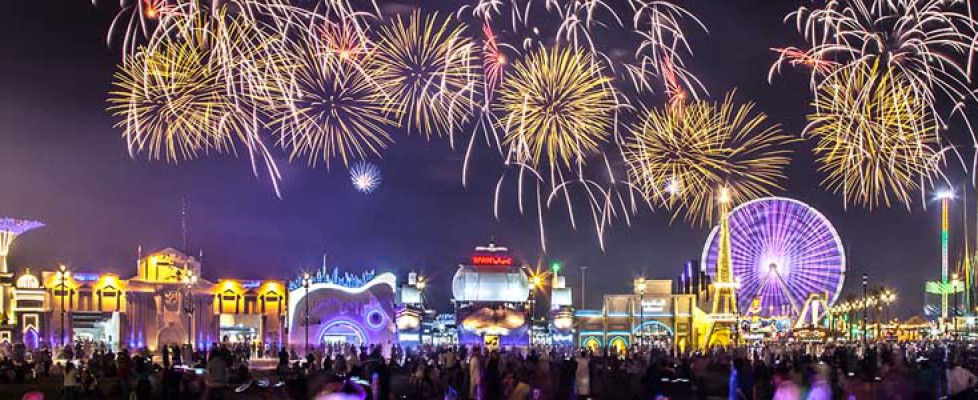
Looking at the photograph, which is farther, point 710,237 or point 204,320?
point 710,237

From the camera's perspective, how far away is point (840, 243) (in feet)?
292

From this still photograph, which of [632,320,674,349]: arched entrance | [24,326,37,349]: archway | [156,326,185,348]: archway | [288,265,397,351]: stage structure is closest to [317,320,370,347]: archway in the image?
[288,265,397,351]: stage structure

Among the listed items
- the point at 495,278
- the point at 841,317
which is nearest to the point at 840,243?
the point at 495,278

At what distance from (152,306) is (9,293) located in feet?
32.8

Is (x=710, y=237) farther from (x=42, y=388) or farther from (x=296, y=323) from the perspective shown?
(x=42, y=388)

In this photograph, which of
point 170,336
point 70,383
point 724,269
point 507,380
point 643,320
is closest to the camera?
point 507,380

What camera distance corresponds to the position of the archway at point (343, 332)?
9531cm

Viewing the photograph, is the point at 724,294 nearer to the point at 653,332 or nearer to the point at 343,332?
the point at 653,332

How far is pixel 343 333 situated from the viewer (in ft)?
314

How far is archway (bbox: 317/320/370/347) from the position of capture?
313ft

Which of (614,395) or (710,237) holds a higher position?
(710,237)

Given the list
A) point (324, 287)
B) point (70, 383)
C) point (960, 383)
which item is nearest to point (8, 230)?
point (324, 287)

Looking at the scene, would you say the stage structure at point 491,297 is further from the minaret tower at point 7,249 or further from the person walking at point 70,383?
the person walking at point 70,383

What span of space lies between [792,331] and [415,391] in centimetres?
8919
